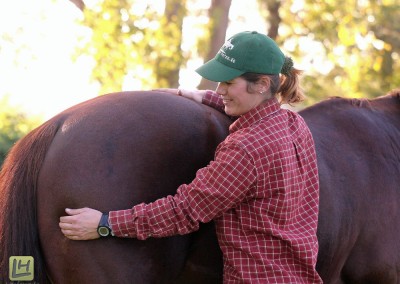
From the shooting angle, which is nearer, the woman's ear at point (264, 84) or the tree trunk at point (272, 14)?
the woman's ear at point (264, 84)

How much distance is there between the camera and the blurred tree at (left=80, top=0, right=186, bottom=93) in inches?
366

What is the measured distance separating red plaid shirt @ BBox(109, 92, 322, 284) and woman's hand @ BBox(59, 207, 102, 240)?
3.0 inches

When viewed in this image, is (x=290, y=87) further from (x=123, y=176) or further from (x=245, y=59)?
(x=123, y=176)

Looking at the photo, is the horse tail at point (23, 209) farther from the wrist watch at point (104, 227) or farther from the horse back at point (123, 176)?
the wrist watch at point (104, 227)

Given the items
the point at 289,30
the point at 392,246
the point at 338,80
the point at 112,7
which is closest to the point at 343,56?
the point at 289,30

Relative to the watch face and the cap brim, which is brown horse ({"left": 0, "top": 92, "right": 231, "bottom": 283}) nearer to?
the watch face

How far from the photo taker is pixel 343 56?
47.4 feet

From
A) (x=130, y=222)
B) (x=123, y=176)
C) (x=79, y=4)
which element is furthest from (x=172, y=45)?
(x=130, y=222)

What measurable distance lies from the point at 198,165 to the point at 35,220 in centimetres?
77

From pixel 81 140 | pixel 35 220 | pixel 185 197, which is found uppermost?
pixel 81 140

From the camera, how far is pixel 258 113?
280 cm

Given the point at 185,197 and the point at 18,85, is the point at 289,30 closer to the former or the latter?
the point at 18,85

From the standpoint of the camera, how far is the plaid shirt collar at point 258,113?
281 cm

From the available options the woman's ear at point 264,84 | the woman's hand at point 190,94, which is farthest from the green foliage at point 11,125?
the woman's ear at point 264,84
